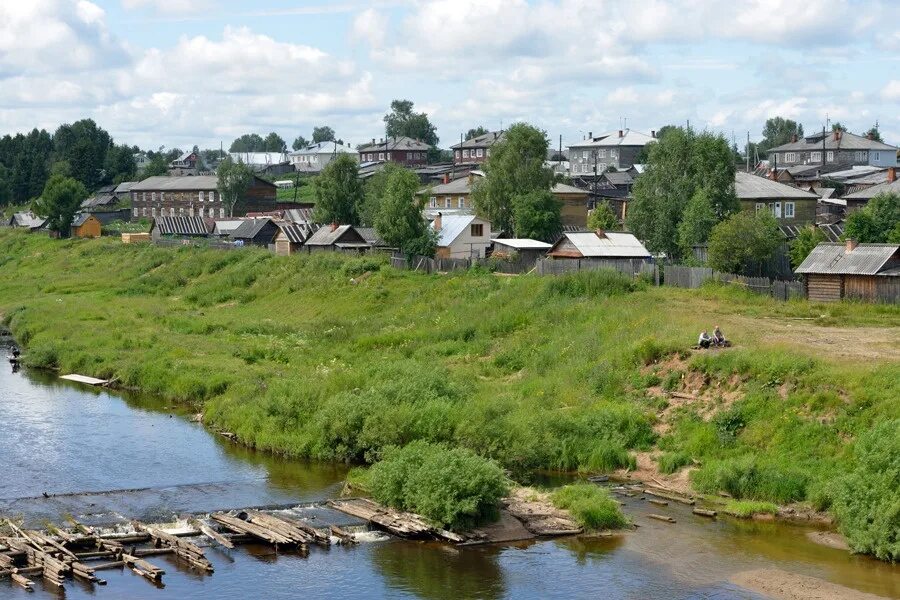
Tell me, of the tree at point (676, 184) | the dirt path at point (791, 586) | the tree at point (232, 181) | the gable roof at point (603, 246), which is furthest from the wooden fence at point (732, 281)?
the tree at point (232, 181)

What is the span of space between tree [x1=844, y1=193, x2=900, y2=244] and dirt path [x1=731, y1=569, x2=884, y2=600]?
39.3m

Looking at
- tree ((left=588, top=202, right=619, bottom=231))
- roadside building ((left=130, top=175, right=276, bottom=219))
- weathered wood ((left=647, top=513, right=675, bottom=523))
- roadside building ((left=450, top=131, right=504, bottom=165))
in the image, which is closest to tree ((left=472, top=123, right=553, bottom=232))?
tree ((left=588, top=202, right=619, bottom=231))

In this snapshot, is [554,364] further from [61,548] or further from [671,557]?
[61,548]

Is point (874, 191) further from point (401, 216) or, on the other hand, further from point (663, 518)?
point (663, 518)

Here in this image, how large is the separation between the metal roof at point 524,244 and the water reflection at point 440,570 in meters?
43.0

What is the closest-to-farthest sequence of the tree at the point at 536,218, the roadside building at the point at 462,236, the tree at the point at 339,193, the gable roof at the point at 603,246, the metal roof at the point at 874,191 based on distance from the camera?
the gable roof at the point at 603,246
the roadside building at the point at 462,236
the metal roof at the point at 874,191
the tree at the point at 536,218
the tree at the point at 339,193

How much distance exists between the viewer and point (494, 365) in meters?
46.2

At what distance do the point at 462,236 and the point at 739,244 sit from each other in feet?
73.5

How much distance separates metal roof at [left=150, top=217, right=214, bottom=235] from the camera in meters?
101

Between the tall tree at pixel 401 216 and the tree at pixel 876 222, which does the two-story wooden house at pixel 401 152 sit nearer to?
the tall tree at pixel 401 216

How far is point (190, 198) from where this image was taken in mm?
123125

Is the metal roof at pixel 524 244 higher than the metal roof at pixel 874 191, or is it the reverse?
the metal roof at pixel 874 191

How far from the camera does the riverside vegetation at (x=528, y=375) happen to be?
1304 inches

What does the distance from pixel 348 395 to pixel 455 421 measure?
12.8 ft
